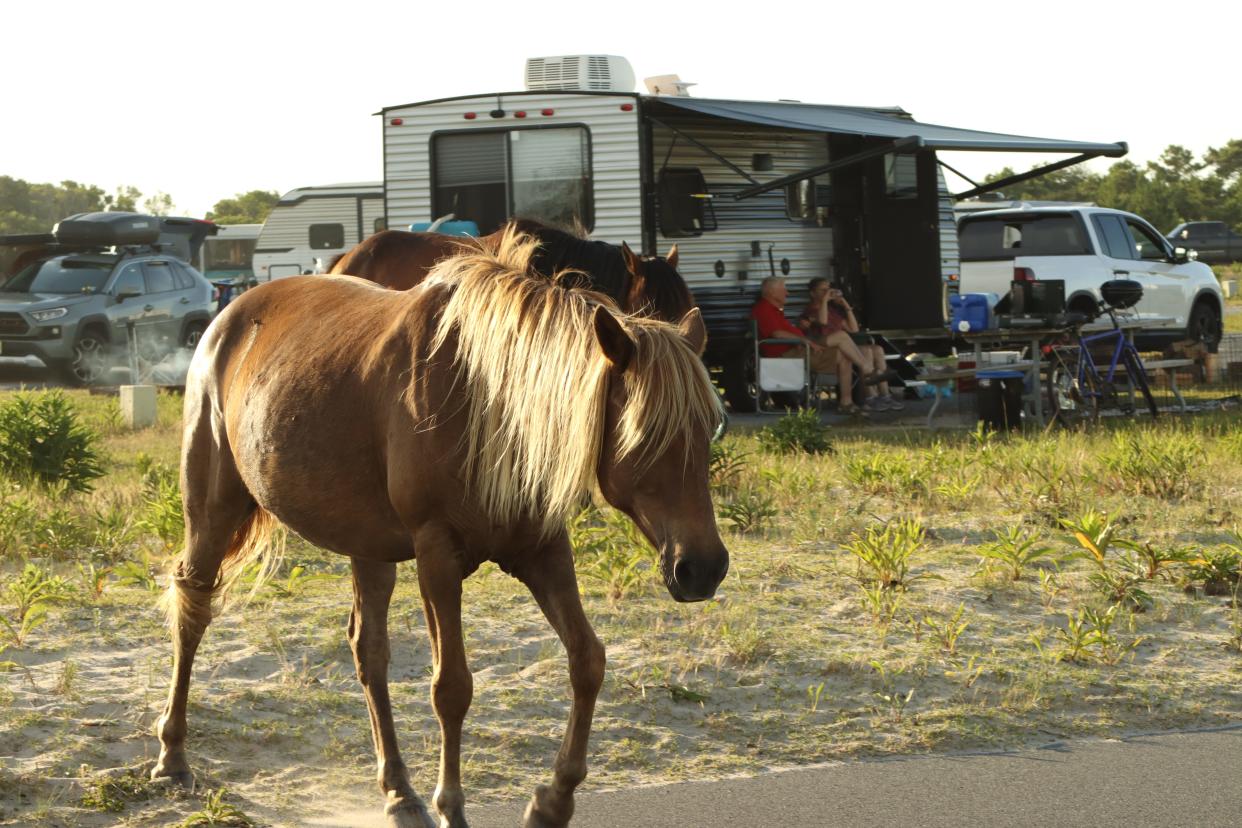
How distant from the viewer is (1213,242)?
154ft

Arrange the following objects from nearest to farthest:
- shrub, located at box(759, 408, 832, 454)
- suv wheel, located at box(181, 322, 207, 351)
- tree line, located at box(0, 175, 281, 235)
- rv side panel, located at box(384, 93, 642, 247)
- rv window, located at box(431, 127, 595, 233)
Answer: shrub, located at box(759, 408, 832, 454) → rv side panel, located at box(384, 93, 642, 247) → rv window, located at box(431, 127, 595, 233) → suv wheel, located at box(181, 322, 207, 351) → tree line, located at box(0, 175, 281, 235)

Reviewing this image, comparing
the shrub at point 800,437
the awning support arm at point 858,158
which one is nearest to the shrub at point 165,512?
the shrub at point 800,437

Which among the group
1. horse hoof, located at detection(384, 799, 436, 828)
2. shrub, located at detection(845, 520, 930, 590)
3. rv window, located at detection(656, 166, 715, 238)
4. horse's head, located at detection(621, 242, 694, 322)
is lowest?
horse hoof, located at detection(384, 799, 436, 828)

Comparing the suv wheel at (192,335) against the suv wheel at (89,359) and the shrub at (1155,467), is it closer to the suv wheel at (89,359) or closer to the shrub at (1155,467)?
the suv wheel at (89,359)

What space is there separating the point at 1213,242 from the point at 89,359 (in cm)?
3824

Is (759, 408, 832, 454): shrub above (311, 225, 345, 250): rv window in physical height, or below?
below

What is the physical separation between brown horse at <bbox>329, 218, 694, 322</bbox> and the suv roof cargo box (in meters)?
13.2

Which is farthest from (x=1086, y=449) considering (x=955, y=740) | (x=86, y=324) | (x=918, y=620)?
(x=86, y=324)

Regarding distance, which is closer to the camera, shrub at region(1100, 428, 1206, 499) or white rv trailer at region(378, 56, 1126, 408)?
shrub at region(1100, 428, 1206, 499)

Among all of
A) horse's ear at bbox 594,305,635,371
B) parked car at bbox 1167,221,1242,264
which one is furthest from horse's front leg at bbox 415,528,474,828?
parked car at bbox 1167,221,1242,264

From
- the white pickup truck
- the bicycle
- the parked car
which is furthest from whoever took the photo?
the parked car

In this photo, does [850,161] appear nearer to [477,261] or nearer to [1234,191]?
[477,261]

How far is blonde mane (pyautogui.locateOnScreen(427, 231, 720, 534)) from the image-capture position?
3617 mm

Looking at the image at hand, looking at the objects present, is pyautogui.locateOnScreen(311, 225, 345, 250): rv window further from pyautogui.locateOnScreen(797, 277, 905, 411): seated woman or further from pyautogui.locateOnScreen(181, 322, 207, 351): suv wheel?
pyautogui.locateOnScreen(797, 277, 905, 411): seated woman
